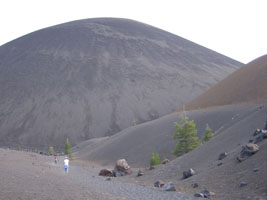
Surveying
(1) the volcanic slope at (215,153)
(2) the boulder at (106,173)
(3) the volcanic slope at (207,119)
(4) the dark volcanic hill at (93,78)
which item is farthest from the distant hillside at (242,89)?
(4) the dark volcanic hill at (93,78)

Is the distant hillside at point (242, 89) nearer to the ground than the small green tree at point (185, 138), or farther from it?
farther from it

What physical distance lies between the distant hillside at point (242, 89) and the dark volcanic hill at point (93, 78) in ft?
155

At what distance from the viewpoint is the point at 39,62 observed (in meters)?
148

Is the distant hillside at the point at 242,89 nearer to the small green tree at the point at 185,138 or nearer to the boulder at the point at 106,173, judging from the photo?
the small green tree at the point at 185,138

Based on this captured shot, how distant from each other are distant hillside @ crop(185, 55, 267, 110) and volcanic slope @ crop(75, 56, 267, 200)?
22cm

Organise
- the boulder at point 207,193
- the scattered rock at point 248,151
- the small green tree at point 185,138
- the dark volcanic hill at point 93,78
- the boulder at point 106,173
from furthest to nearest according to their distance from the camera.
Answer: the dark volcanic hill at point 93,78 < the small green tree at point 185,138 < the boulder at point 106,173 < the scattered rock at point 248,151 < the boulder at point 207,193

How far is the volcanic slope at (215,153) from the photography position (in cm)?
1318

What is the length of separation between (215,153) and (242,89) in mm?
31905

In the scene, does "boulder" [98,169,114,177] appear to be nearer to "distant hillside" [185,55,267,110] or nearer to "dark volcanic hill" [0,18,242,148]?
"distant hillside" [185,55,267,110]

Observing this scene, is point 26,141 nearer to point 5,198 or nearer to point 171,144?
point 171,144

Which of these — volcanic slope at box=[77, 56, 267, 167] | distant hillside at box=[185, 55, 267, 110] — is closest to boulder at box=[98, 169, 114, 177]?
volcanic slope at box=[77, 56, 267, 167]

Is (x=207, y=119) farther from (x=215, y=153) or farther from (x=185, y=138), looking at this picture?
(x=215, y=153)

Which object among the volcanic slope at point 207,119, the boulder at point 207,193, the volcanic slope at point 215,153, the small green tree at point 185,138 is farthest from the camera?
the volcanic slope at point 207,119

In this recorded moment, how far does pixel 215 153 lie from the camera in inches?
812
